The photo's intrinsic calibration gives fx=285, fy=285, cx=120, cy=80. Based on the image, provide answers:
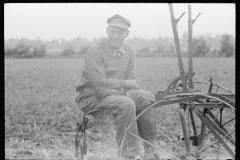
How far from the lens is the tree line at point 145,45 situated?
12.6ft

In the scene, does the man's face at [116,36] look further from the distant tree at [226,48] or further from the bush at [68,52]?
the distant tree at [226,48]

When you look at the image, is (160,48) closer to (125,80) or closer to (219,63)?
(125,80)

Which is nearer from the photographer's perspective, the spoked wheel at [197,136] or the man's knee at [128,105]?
the spoked wheel at [197,136]

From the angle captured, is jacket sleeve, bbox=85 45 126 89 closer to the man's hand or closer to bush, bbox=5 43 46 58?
the man's hand

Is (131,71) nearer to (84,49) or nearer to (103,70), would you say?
(103,70)

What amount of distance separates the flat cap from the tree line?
0.35m

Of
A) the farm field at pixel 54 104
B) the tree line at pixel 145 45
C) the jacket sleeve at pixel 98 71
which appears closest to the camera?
the jacket sleeve at pixel 98 71

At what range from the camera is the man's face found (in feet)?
11.3

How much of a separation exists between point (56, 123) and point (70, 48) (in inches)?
70.1

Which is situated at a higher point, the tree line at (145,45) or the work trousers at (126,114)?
the tree line at (145,45)

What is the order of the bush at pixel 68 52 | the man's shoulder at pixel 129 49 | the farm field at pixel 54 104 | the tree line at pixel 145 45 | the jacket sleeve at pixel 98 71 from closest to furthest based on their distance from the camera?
the jacket sleeve at pixel 98 71 → the man's shoulder at pixel 129 49 → the tree line at pixel 145 45 → the bush at pixel 68 52 → the farm field at pixel 54 104

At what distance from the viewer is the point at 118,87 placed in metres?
3.48

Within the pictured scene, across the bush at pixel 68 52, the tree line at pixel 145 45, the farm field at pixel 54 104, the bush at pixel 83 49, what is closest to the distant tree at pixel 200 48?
the tree line at pixel 145 45
